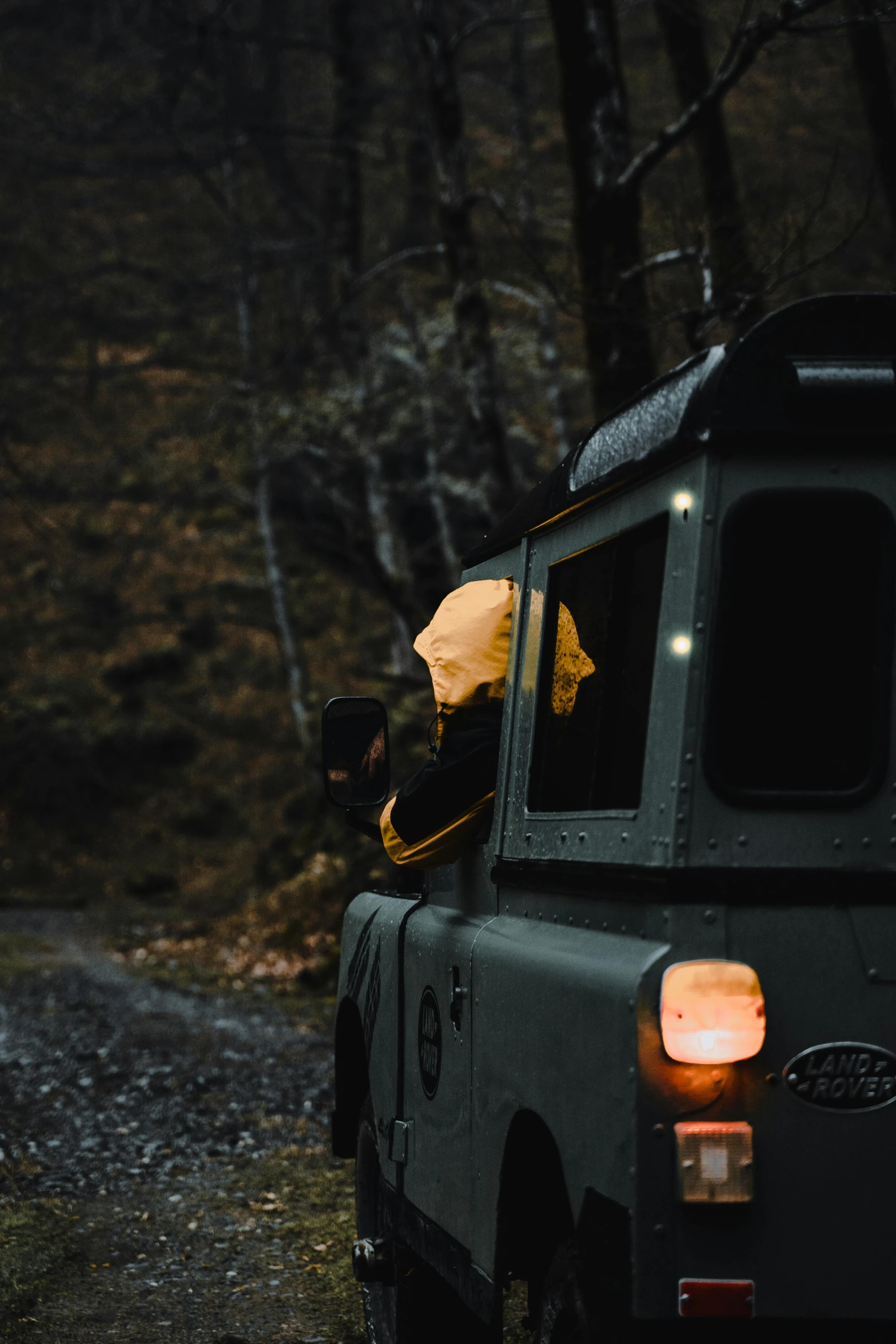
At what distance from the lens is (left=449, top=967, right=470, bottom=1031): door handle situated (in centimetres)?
384

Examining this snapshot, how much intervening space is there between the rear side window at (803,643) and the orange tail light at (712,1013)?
358 mm

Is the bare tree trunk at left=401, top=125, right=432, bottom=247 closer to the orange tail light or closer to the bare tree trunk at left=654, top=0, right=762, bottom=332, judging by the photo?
the bare tree trunk at left=654, top=0, right=762, bottom=332

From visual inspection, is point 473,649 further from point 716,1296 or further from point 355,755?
point 716,1296

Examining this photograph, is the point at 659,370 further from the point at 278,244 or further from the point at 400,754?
the point at 278,244

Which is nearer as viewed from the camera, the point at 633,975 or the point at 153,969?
Result: the point at 633,975

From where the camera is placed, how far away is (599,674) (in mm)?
3285

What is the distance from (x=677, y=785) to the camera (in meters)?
2.69

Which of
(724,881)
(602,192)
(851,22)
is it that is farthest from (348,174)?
(724,881)

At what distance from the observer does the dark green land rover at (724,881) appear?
250 centimetres

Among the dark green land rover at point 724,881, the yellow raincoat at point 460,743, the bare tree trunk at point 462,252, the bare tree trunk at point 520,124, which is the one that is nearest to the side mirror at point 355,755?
the yellow raincoat at point 460,743

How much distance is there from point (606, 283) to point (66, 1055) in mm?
7286

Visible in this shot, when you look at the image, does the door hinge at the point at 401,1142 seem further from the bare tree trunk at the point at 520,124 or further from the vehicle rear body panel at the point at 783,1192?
the bare tree trunk at the point at 520,124

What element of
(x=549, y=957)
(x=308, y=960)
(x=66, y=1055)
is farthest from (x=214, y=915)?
(x=549, y=957)

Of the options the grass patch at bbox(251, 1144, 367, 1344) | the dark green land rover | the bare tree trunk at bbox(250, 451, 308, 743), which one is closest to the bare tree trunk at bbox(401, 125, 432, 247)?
the bare tree trunk at bbox(250, 451, 308, 743)
